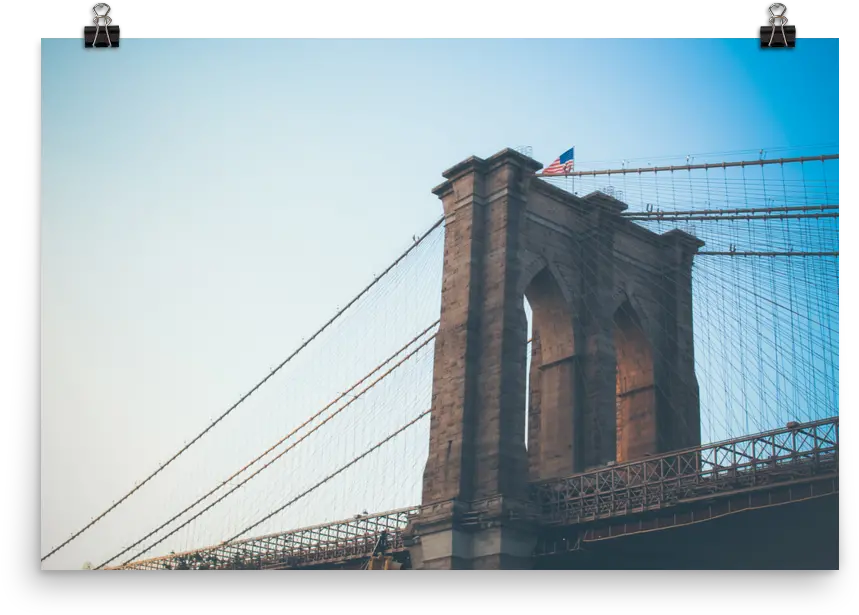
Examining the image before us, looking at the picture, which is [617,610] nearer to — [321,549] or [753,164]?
[753,164]

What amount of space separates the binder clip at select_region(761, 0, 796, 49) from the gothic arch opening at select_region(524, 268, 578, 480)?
19770 mm

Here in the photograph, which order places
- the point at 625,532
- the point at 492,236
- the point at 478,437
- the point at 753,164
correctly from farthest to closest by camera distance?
1. the point at 492,236
2. the point at 478,437
3. the point at 625,532
4. the point at 753,164

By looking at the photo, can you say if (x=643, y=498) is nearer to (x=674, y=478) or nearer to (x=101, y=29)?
(x=674, y=478)

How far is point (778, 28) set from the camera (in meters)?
14.2

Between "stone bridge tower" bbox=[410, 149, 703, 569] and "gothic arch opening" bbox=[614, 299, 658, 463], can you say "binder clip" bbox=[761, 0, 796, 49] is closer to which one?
"stone bridge tower" bbox=[410, 149, 703, 569]

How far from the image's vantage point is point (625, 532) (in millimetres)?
28359

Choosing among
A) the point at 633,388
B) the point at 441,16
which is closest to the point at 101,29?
the point at 441,16

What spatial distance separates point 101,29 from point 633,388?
2258 centimetres

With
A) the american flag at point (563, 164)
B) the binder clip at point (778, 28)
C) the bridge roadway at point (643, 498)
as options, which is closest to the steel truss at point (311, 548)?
the bridge roadway at point (643, 498)

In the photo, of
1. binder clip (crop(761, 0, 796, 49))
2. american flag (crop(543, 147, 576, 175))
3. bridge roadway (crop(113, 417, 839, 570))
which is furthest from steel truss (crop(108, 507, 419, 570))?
binder clip (crop(761, 0, 796, 49))

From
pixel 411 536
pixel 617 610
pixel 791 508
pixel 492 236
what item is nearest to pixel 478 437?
pixel 411 536

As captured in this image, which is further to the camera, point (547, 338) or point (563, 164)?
point (547, 338)
